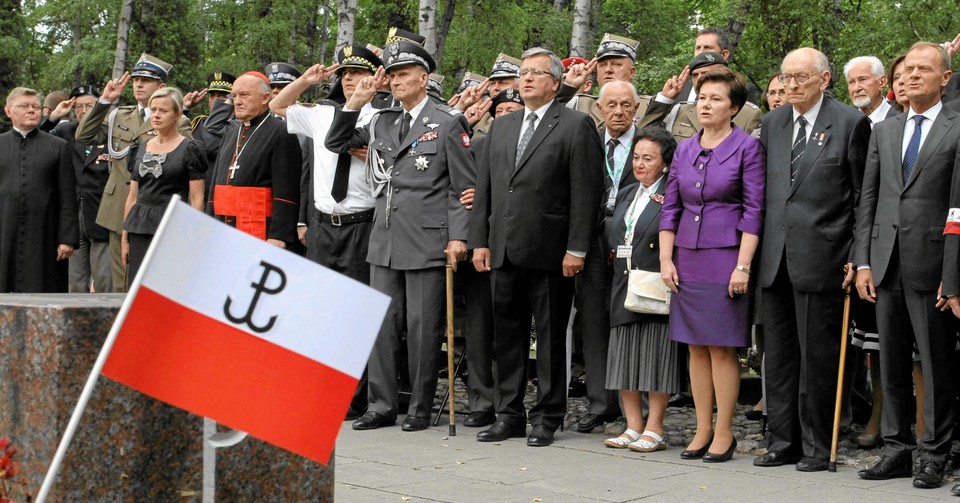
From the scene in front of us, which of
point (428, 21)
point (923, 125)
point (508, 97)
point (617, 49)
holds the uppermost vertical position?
point (428, 21)

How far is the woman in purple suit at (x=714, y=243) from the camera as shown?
25.2 feet

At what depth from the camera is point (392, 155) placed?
29.9ft

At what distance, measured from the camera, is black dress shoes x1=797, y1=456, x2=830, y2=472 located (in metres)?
7.41

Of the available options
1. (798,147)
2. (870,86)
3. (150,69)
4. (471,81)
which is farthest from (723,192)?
(150,69)

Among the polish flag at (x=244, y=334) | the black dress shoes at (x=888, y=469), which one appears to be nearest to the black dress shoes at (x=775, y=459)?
the black dress shoes at (x=888, y=469)

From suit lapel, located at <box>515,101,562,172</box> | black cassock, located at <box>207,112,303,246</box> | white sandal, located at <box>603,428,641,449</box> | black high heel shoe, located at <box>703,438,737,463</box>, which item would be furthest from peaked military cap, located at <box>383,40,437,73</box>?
black high heel shoe, located at <box>703,438,737,463</box>

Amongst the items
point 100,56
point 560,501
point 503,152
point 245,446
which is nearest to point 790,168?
point 503,152

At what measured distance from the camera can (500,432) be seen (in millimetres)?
8523

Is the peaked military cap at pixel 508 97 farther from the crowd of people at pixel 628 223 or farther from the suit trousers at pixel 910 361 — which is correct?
the suit trousers at pixel 910 361

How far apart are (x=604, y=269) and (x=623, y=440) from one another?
1.19m

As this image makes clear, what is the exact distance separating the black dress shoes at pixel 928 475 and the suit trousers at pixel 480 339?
126 inches

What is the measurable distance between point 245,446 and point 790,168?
13.1ft

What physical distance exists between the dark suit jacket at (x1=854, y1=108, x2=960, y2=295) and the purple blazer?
2.14 feet

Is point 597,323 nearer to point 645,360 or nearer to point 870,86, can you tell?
point 645,360
